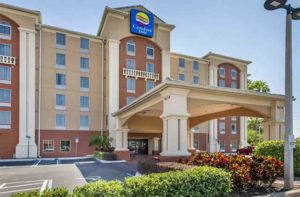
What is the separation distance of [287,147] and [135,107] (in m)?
14.5

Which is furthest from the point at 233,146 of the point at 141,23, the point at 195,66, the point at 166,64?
the point at 141,23

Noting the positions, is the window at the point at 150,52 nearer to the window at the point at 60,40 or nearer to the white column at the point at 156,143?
the window at the point at 60,40

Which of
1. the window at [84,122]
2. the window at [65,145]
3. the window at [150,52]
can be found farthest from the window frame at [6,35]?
the window at [150,52]

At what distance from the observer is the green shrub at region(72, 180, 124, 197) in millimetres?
5445

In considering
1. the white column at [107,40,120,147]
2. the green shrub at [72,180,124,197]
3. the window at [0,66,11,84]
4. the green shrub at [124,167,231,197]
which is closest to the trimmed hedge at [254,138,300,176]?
the green shrub at [124,167,231,197]

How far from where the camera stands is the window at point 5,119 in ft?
103

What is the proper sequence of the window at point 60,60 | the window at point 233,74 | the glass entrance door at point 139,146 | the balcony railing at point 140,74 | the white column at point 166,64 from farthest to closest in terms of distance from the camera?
the window at point 233,74 < the glass entrance door at point 139,146 < the white column at point 166,64 < the balcony railing at point 140,74 < the window at point 60,60

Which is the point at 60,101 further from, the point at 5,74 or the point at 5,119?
the point at 5,74

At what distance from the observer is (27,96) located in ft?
107

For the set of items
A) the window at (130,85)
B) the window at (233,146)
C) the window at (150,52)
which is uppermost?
the window at (150,52)

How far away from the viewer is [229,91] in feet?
51.5

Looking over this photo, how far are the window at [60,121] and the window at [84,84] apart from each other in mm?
4657

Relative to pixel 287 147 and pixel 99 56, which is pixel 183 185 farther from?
pixel 99 56

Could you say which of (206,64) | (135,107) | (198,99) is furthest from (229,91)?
(206,64)
